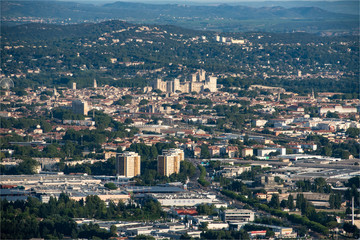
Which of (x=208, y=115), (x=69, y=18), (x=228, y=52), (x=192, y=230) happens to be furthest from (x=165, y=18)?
(x=192, y=230)

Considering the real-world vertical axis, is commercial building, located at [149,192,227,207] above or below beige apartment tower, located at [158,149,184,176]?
above

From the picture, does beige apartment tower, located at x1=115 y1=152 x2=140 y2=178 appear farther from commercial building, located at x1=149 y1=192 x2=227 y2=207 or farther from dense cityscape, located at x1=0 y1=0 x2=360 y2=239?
commercial building, located at x1=149 y1=192 x2=227 y2=207

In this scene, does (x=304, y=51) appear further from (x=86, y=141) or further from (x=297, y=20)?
(x=86, y=141)

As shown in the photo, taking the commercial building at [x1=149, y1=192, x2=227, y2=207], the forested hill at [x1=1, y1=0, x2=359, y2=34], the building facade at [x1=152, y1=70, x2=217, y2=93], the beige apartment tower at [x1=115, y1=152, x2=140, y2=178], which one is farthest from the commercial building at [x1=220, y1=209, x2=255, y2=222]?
the forested hill at [x1=1, y1=0, x2=359, y2=34]

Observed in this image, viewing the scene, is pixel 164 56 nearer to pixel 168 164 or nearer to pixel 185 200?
pixel 168 164

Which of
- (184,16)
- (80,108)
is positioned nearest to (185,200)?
(80,108)

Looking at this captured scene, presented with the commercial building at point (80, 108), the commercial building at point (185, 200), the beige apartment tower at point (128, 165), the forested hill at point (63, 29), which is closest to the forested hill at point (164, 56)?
the forested hill at point (63, 29)
